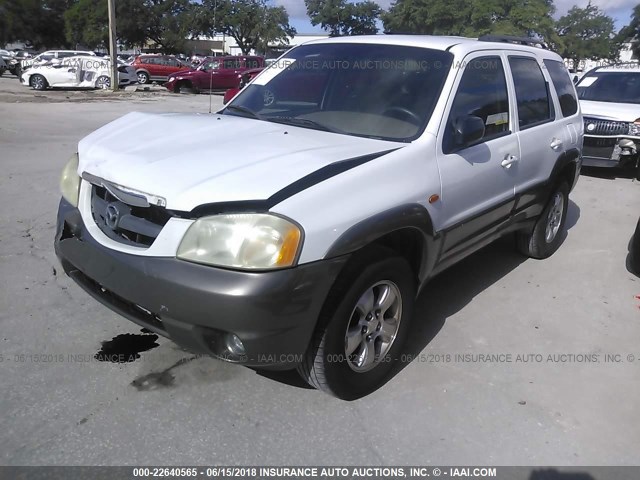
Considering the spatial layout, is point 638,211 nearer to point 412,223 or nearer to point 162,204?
point 412,223

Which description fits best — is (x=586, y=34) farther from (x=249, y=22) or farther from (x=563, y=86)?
(x=563, y=86)

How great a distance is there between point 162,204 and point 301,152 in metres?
0.75

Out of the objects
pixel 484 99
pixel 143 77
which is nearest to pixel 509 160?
pixel 484 99

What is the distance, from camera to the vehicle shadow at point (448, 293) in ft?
10.7

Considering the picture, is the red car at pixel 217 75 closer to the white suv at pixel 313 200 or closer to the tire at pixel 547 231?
the tire at pixel 547 231

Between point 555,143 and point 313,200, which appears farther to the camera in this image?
point 555,143

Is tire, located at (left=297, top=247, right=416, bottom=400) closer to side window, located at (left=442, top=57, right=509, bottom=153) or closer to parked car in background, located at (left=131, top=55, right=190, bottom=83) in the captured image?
side window, located at (left=442, top=57, right=509, bottom=153)

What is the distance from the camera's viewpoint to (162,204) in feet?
7.91

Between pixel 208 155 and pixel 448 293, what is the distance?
238 centimetres

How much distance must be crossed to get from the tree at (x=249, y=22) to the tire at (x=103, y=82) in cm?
3829

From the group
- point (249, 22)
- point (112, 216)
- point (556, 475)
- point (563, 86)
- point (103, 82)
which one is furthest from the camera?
point (249, 22)

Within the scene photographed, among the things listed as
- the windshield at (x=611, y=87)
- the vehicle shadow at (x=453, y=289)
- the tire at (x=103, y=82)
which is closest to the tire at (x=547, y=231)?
the vehicle shadow at (x=453, y=289)

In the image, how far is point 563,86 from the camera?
5043 millimetres

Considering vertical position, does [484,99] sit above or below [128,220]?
above
